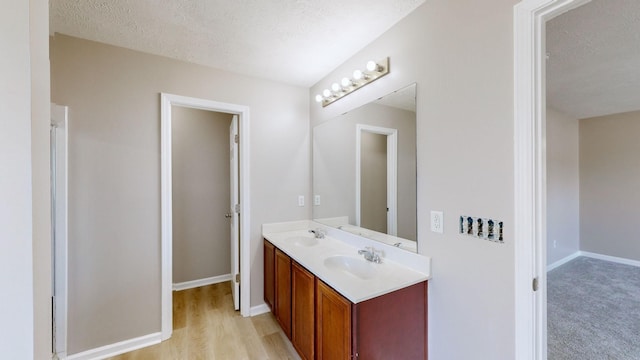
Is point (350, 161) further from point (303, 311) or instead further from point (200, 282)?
point (200, 282)

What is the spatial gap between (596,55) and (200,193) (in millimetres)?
4282

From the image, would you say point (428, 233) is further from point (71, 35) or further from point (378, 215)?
point (71, 35)

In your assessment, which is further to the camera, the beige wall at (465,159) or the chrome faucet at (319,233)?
the chrome faucet at (319,233)

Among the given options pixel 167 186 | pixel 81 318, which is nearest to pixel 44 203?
pixel 167 186

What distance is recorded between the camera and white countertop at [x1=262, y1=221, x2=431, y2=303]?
1281mm

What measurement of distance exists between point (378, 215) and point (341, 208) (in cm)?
49

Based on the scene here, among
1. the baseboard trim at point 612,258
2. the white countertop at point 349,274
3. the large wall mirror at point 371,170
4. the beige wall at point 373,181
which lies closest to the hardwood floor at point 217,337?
the white countertop at point 349,274

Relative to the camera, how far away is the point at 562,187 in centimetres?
395

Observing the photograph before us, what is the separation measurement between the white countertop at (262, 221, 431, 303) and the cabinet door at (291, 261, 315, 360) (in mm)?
98

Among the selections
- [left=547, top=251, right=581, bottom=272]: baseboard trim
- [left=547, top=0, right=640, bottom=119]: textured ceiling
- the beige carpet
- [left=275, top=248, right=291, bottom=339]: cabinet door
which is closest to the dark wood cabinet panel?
[left=275, top=248, right=291, bottom=339]: cabinet door

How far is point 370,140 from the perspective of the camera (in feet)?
6.63

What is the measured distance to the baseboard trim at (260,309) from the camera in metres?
2.48

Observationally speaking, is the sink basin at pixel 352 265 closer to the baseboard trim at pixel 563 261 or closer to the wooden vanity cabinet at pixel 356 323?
the wooden vanity cabinet at pixel 356 323

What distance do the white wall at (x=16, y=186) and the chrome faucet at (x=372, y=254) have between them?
1578mm
